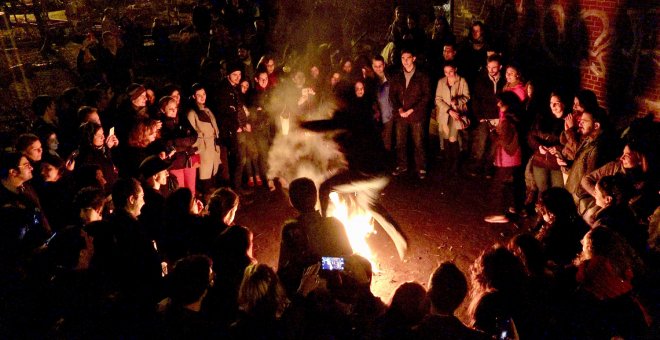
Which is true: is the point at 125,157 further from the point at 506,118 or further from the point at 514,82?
the point at 514,82

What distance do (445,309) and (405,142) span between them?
17.8 feet

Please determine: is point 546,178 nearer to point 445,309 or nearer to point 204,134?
point 445,309

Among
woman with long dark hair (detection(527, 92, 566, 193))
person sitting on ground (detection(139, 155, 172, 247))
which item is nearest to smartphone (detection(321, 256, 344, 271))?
person sitting on ground (detection(139, 155, 172, 247))

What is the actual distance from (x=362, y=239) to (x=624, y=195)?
3015 mm

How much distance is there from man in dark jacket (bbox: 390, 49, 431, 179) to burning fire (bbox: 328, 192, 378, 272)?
7.61 ft

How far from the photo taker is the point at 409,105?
8273mm

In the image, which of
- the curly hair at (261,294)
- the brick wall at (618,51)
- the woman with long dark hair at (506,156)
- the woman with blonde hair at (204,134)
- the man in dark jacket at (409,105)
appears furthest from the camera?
the man in dark jacket at (409,105)

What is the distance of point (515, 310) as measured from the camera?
11.7 ft

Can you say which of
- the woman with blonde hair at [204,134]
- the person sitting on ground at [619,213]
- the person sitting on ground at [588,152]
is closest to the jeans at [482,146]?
the person sitting on ground at [588,152]

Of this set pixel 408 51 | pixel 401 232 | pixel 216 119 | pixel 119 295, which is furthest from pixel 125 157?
pixel 408 51

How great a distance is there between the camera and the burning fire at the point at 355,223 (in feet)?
20.1

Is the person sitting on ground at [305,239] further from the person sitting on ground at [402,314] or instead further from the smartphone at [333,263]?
the person sitting on ground at [402,314]

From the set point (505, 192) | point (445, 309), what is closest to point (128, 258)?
point (445, 309)

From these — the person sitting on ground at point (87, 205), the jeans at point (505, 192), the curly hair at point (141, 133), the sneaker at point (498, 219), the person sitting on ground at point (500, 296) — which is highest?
the curly hair at point (141, 133)
